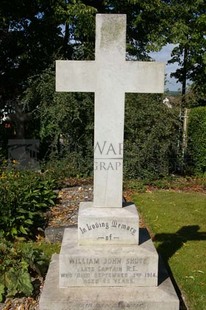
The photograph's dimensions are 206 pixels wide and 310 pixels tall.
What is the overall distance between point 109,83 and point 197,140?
7407mm

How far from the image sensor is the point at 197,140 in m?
10.4

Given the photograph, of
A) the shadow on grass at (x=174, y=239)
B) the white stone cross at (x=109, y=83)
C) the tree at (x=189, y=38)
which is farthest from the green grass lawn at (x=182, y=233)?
the tree at (x=189, y=38)

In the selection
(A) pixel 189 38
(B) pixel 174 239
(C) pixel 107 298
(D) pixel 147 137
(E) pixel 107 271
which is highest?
(A) pixel 189 38

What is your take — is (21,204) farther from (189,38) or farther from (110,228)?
(189,38)

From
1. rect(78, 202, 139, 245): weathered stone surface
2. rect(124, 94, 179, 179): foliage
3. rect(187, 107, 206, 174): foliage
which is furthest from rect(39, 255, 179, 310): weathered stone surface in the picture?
rect(187, 107, 206, 174): foliage

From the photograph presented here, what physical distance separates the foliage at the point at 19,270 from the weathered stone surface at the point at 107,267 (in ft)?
1.27

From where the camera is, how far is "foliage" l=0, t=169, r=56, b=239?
545cm

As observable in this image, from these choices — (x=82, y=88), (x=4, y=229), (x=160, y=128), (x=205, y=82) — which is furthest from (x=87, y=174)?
(x=205, y=82)

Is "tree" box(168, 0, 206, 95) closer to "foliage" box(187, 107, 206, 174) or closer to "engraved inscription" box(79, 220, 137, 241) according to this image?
"foliage" box(187, 107, 206, 174)

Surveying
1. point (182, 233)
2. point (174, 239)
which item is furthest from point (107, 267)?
point (182, 233)

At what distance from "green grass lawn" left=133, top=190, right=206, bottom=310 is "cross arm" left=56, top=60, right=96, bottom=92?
Result: 2.42 metres

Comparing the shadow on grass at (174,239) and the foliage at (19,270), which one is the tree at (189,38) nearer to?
the shadow on grass at (174,239)

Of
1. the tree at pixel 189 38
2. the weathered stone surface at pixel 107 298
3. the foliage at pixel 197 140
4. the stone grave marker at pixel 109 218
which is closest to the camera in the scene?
the weathered stone surface at pixel 107 298

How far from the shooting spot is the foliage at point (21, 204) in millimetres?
5453
